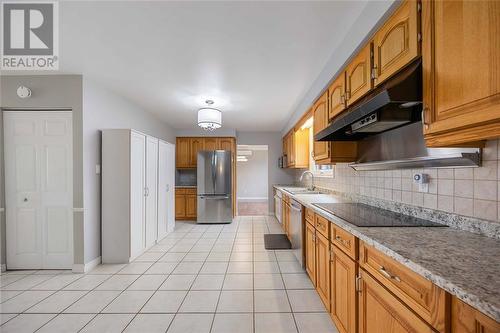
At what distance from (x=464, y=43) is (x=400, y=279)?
1018 mm

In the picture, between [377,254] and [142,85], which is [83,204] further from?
[377,254]

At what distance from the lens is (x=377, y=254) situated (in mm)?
1095

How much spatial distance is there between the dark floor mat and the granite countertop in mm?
2353

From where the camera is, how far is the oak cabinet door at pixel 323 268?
178 centimetres

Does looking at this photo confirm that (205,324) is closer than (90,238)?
Yes

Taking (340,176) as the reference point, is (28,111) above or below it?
above

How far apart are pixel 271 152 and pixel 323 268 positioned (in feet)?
15.0

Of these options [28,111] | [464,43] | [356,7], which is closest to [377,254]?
[464,43]

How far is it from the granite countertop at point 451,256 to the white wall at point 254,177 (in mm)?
8569

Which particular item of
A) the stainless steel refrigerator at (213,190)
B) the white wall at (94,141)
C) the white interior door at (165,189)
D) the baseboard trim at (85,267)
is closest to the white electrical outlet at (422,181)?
the white wall at (94,141)

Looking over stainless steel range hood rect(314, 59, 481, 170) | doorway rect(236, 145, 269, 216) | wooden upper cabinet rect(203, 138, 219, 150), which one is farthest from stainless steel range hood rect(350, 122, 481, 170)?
doorway rect(236, 145, 269, 216)

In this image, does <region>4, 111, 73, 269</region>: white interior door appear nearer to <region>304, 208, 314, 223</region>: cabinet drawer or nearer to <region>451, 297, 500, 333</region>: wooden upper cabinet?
<region>304, 208, 314, 223</region>: cabinet drawer

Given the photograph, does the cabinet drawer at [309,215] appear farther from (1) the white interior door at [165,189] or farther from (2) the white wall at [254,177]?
(2) the white wall at [254,177]

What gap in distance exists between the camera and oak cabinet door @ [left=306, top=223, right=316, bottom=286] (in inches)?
86.2
